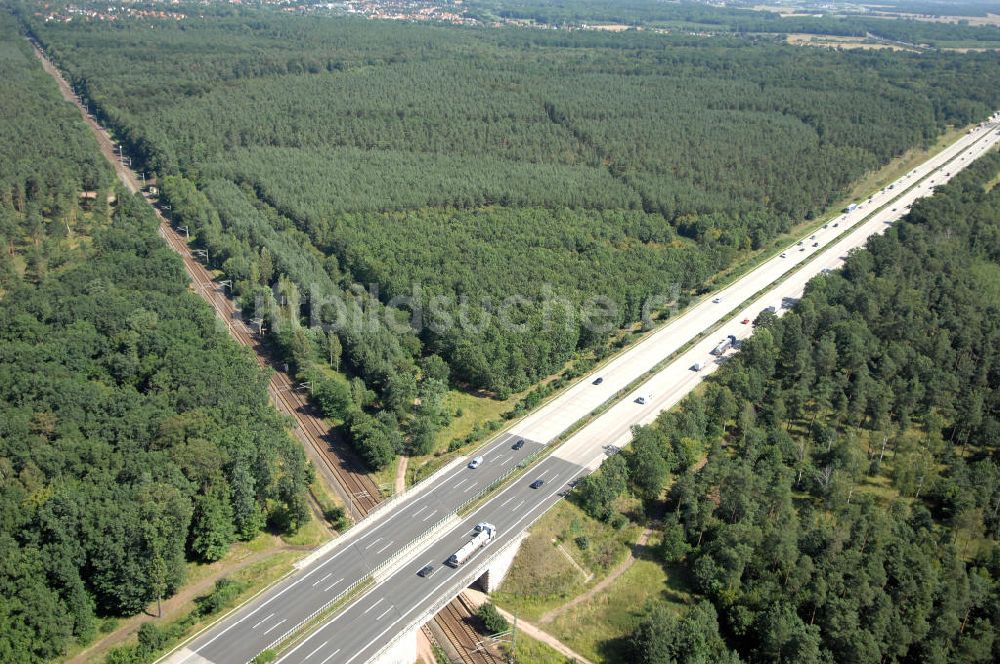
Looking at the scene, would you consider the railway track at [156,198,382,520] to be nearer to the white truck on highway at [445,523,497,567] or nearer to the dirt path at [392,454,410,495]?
the dirt path at [392,454,410,495]

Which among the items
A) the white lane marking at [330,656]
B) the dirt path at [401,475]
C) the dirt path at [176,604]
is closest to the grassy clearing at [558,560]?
the dirt path at [401,475]

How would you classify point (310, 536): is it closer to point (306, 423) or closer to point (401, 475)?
point (401, 475)

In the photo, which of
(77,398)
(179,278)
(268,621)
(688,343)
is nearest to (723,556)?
(268,621)

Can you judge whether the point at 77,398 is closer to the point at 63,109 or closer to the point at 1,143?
the point at 1,143

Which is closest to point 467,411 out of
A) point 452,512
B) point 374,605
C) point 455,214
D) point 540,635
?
point 452,512

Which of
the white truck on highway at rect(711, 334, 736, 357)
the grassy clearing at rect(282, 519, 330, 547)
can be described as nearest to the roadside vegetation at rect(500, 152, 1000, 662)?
the white truck on highway at rect(711, 334, 736, 357)

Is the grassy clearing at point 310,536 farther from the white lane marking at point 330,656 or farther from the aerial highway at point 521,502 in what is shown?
the white lane marking at point 330,656

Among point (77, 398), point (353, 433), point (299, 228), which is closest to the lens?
point (77, 398)
